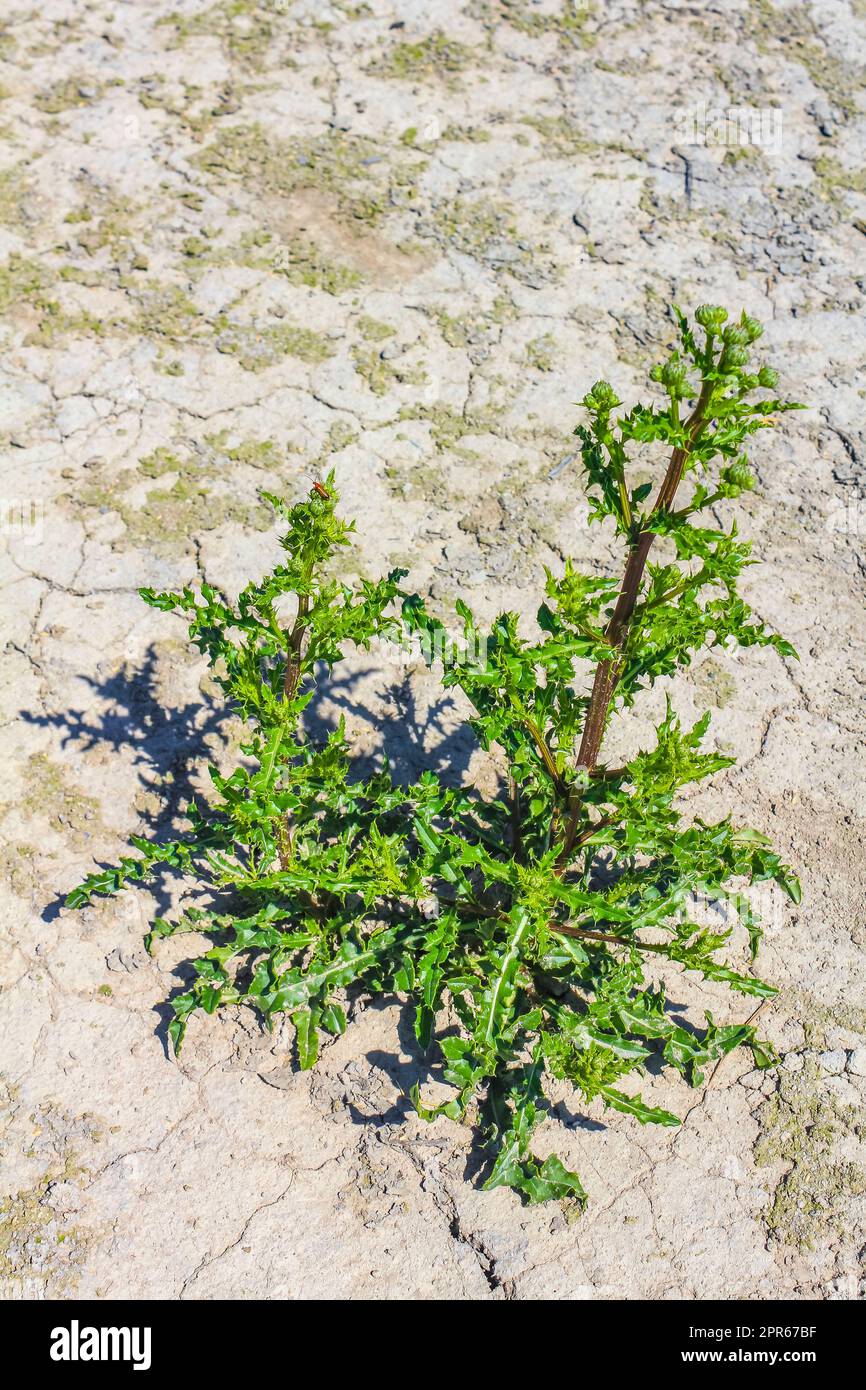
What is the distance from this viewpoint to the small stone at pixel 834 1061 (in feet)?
10.5

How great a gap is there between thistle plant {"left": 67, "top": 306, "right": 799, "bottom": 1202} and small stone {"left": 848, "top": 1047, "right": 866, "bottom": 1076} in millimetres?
271

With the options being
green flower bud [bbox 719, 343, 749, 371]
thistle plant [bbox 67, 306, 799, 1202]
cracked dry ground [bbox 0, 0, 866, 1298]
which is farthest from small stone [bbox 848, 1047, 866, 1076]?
green flower bud [bbox 719, 343, 749, 371]

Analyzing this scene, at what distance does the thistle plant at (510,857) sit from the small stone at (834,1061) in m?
0.20

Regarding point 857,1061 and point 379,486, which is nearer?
point 857,1061

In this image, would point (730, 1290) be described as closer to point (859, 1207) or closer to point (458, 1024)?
point (859, 1207)

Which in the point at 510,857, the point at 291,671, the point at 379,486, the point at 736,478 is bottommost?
the point at 510,857

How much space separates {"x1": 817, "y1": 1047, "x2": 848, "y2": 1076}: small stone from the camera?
10.5 feet

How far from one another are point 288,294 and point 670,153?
2.29m

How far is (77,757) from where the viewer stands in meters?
3.85

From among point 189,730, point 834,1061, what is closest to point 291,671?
point 189,730

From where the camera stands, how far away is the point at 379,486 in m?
4.62

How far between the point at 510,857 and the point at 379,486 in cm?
190

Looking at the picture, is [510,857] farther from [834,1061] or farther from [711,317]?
[711,317]

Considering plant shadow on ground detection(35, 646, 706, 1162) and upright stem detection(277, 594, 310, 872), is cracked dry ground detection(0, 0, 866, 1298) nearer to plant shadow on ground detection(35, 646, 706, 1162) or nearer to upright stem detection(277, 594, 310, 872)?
plant shadow on ground detection(35, 646, 706, 1162)
